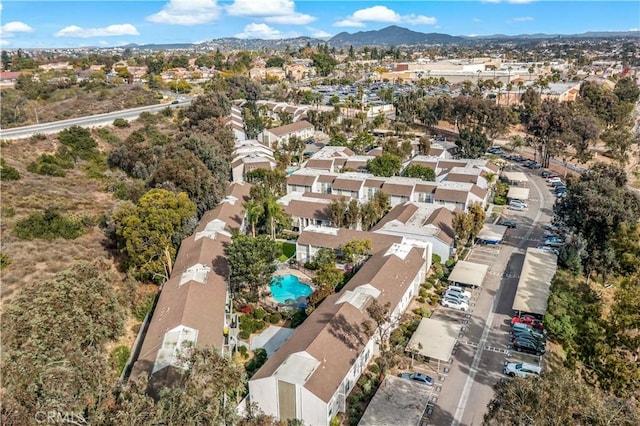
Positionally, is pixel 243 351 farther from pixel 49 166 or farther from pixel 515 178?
pixel 515 178

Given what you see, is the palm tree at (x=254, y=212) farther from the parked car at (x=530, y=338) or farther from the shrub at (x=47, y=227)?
the parked car at (x=530, y=338)

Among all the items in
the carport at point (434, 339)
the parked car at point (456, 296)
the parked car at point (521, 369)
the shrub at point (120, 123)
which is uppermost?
the shrub at point (120, 123)

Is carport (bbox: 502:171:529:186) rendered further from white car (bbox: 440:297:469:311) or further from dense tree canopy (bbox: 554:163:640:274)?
white car (bbox: 440:297:469:311)

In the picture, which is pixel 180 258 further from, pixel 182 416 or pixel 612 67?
pixel 612 67

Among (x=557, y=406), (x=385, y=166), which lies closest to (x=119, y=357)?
(x=557, y=406)

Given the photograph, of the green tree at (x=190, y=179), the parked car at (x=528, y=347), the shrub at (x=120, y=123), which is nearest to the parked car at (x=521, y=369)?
the parked car at (x=528, y=347)

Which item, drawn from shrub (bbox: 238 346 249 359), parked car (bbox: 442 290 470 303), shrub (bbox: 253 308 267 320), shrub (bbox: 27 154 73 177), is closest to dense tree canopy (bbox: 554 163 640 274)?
parked car (bbox: 442 290 470 303)
